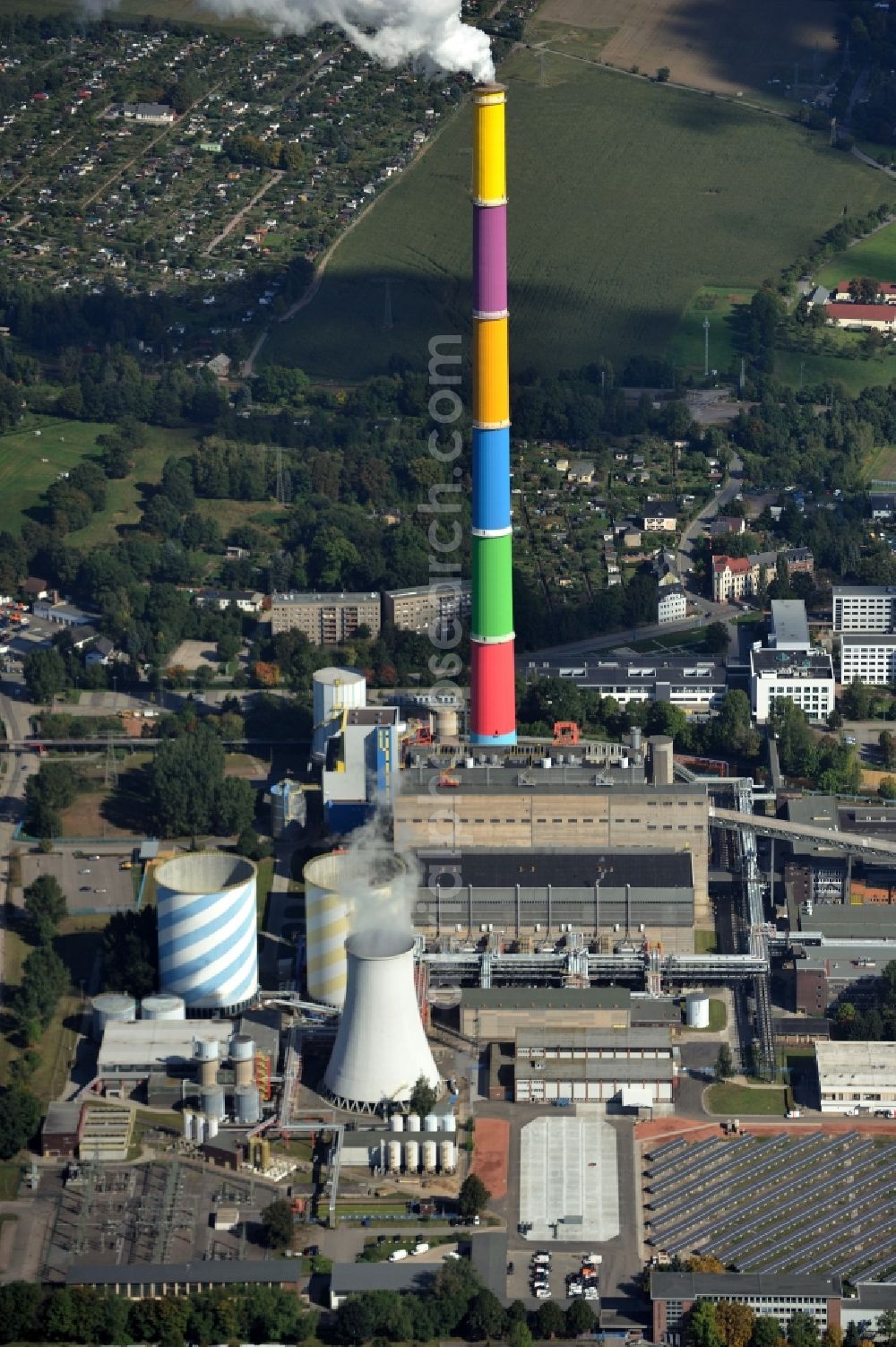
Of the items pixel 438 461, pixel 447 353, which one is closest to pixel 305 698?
pixel 438 461

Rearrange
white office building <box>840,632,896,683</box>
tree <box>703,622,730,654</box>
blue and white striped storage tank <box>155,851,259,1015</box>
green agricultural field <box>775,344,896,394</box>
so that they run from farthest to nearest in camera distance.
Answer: green agricultural field <box>775,344,896,394</box> → tree <box>703,622,730,654</box> → white office building <box>840,632,896,683</box> → blue and white striped storage tank <box>155,851,259,1015</box>

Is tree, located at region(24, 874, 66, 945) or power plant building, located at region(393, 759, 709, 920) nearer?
power plant building, located at region(393, 759, 709, 920)

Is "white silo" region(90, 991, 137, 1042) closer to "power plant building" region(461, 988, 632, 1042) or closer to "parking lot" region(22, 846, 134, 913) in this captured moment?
"parking lot" region(22, 846, 134, 913)

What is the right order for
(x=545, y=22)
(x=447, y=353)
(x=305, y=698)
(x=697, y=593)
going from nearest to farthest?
(x=305, y=698) < (x=697, y=593) < (x=447, y=353) < (x=545, y=22)

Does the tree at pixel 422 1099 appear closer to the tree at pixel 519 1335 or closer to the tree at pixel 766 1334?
the tree at pixel 519 1335

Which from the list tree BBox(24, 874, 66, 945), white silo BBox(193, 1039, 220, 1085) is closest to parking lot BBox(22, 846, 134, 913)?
tree BBox(24, 874, 66, 945)

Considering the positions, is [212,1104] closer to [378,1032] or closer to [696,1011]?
[378,1032]

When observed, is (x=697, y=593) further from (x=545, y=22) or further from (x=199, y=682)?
(x=545, y=22)
